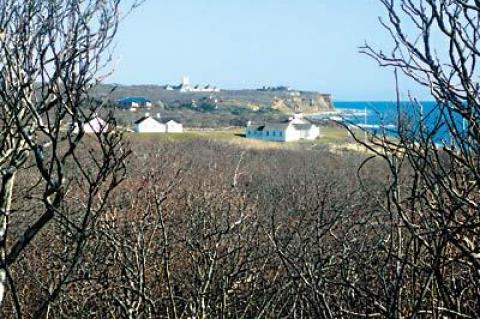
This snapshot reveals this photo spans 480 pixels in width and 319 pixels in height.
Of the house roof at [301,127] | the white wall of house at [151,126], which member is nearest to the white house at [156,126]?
the white wall of house at [151,126]

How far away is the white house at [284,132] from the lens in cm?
8297

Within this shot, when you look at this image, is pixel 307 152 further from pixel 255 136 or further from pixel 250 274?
pixel 250 274

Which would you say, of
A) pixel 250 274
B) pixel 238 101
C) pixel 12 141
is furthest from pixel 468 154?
pixel 238 101

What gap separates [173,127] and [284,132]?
48.5 feet

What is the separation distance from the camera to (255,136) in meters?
83.5

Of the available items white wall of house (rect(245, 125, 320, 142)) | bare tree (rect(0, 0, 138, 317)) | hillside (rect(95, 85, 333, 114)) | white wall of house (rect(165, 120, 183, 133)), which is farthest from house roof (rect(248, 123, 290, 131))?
bare tree (rect(0, 0, 138, 317))

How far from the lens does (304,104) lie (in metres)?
143

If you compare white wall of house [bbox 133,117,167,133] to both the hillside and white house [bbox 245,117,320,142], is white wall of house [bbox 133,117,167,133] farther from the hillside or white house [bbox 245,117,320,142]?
the hillside

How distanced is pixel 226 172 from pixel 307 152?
24.4m

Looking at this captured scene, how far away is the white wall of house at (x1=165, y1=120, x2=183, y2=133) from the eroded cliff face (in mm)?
49801

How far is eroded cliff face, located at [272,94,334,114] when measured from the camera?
13162 cm

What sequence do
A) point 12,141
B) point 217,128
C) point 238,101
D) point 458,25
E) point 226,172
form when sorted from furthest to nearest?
point 238,101 → point 217,128 → point 226,172 → point 12,141 → point 458,25

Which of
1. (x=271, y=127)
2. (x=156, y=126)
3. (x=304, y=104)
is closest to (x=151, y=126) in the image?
(x=156, y=126)

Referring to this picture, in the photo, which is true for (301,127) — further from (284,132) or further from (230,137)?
(230,137)
